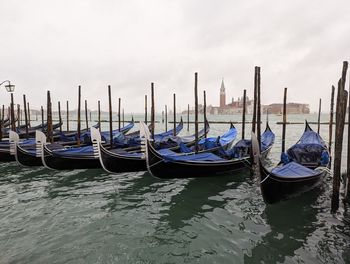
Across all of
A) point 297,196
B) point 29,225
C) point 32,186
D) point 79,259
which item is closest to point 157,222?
point 79,259

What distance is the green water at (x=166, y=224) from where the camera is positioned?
433cm

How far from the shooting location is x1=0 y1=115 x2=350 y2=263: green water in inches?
170

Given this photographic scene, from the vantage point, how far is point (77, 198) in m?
7.14

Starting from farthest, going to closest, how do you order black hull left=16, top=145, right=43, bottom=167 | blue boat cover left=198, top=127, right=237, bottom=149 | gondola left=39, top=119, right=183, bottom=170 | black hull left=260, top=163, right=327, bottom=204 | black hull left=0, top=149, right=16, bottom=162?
1. black hull left=0, top=149, right=16, bottom=162
2. blue boat cover left=198, top=127, right=237, bottom=149
3. black hull left=16, top=145, right=43, bottom=167
4. gondola left=39, top=119, right=183, bottom=170
5. black hull left=260, top=163, right=327, bottom=204

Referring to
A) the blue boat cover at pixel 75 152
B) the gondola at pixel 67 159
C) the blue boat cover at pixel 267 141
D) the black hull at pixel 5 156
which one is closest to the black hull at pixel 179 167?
the gondola at pixel 67 159

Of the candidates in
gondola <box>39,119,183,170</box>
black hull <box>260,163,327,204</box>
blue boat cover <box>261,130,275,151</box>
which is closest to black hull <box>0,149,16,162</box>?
gondola <box>39,119,183,170</box>

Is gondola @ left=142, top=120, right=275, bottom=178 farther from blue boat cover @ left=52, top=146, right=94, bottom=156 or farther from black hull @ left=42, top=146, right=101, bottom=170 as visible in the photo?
blue boat cover @ left=52, top=146, right=94, bottom=156

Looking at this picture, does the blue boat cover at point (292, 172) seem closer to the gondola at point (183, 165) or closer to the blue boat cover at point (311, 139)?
the gondola at point (183, 165)

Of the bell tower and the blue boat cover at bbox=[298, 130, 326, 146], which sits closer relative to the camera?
the blue boat cover at bbox=[298, 130, 326, 146]

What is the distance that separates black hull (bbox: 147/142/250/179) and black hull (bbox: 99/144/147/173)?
123cm

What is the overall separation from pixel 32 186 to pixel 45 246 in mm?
4176

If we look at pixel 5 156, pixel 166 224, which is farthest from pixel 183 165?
pixel 5 156

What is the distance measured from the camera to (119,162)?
29.1ft

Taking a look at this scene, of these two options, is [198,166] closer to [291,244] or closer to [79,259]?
[291,244]
